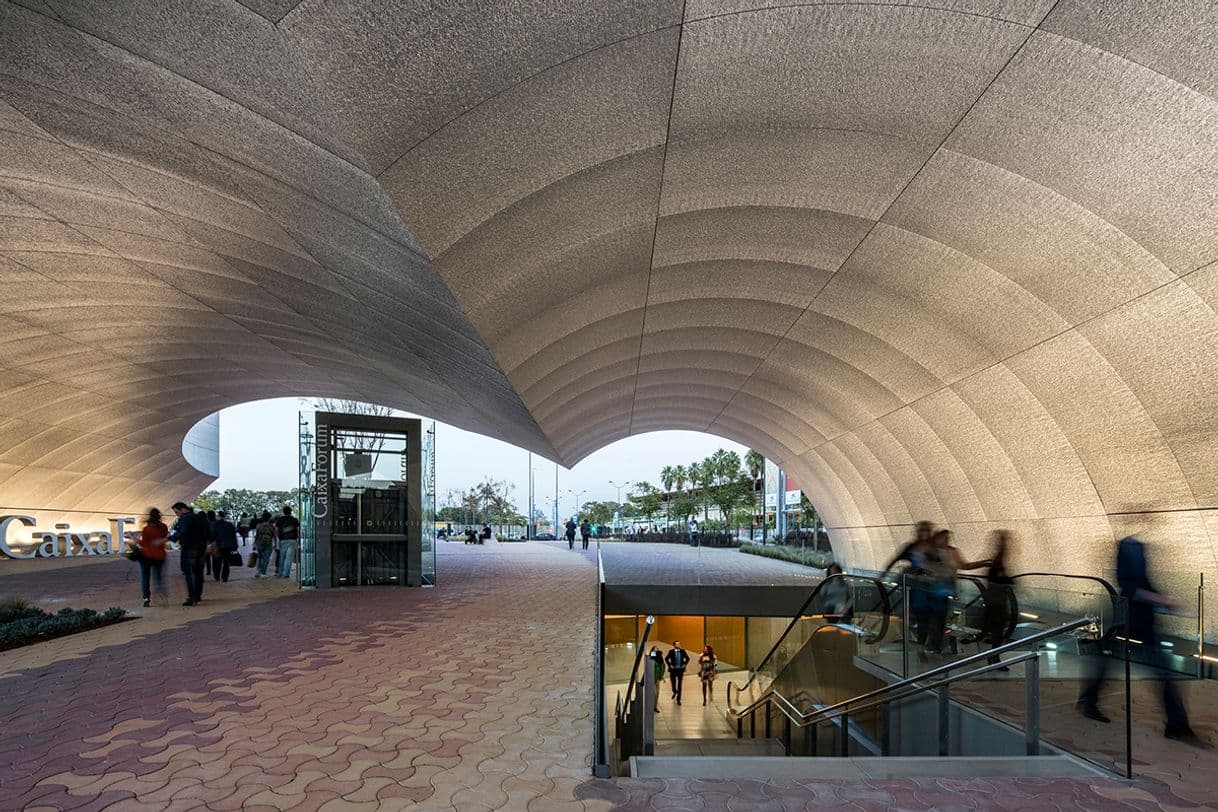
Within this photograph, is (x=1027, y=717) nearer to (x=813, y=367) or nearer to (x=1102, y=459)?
(x=1102, y=459)

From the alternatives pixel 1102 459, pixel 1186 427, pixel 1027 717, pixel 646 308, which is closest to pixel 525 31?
pixel 1027 717

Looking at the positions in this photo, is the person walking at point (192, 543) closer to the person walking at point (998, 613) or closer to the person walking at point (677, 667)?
the person walking at point (677, 667)

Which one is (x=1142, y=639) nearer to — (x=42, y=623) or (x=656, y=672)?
(x=42, y=623)

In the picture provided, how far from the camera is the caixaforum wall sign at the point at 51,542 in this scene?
26.5m

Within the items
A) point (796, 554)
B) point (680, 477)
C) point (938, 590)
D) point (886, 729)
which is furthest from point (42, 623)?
point (680, 477)

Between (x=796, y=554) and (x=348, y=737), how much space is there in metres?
20.7

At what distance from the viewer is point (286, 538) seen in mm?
18594

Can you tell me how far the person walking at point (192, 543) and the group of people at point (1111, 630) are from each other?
10853mm

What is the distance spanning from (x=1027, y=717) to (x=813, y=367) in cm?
1057

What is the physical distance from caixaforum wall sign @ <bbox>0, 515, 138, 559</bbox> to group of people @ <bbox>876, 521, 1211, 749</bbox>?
25.1 metres

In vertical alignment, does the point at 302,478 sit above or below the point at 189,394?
below

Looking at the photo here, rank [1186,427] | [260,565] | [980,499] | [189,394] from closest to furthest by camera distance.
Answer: [1186,427]
[980,499]
[260,565]
[189,394]

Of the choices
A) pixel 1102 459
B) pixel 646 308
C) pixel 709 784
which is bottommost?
pixel 709 784

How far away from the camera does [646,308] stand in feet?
41.8
